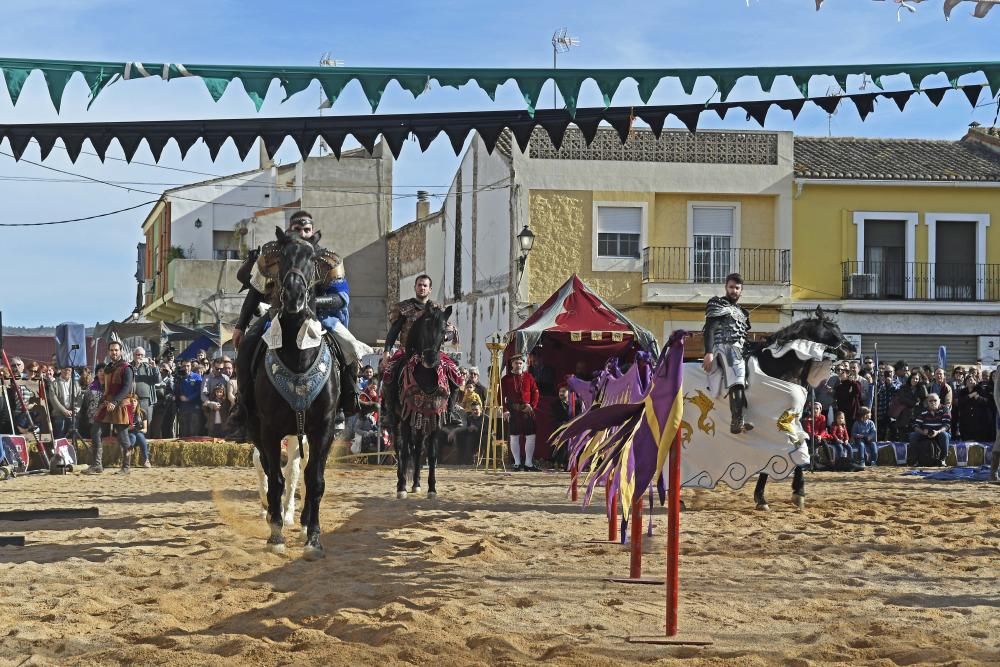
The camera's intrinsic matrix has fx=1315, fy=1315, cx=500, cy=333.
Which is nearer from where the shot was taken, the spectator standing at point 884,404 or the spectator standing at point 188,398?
the spectator standing at point 188,398

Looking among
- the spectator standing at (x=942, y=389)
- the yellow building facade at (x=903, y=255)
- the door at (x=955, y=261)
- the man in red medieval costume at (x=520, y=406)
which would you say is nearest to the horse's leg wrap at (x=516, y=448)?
the man in red medieval costume at (x=520, y=406)

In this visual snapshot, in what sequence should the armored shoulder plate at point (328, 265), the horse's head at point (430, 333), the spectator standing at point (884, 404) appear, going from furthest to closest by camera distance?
1. the spectator standing at point (884, 404)
2. the horse's head at point (430, 333)
3. the armored shoulder plate at point (328, 265)

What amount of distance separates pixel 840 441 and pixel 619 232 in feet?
42.3

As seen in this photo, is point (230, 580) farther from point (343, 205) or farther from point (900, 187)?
point (343, 205)

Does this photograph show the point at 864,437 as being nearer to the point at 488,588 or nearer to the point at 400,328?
the point at 400,328

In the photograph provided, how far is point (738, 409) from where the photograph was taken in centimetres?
1312

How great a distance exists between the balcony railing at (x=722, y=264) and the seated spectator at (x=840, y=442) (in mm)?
11994

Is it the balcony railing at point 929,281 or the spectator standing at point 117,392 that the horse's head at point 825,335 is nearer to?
the spectator standing at point 117,392

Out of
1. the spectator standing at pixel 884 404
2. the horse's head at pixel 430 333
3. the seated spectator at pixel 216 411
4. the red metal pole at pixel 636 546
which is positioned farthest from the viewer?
the spectator standing at pixel 884 404

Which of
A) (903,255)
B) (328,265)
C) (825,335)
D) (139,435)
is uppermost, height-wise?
(903,255)

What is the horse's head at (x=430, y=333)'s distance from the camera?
14.1m

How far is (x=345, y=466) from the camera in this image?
21.8 meters

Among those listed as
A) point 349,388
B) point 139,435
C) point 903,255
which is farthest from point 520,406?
point 903,255

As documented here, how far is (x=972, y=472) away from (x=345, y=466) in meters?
9.88
